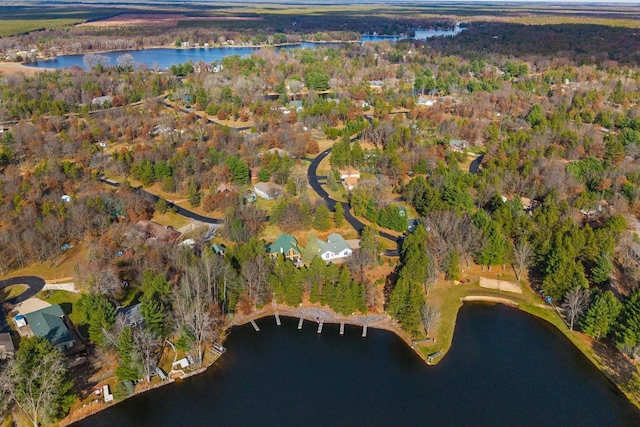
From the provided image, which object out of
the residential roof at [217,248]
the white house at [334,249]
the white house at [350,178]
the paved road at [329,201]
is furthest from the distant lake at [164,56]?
the white house at [334,249]

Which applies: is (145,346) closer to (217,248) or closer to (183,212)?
(217,248)

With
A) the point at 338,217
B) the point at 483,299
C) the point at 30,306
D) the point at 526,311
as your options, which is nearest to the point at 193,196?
the point at 338,217

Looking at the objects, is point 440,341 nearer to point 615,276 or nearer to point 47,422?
point 615,276

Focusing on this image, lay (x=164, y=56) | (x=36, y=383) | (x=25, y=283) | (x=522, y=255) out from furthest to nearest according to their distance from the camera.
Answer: (x=164, y=56)
(x=522, y=255)
(x=25, y=283)
(x=36, y=383)

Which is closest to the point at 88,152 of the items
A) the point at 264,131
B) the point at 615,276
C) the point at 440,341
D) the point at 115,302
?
the point at 264,131

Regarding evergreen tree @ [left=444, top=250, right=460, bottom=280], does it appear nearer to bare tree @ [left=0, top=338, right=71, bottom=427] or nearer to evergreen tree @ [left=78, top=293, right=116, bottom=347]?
evergreen tree @ [left=78, top=293, right=116, bottom=347]

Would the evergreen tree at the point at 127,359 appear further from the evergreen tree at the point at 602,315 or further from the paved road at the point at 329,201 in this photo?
the evergreen tree at the point at 602,315

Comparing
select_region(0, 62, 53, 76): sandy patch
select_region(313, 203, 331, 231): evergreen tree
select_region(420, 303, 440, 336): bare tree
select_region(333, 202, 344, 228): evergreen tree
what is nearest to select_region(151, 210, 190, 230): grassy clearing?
select_region(313, 203, 331, 231): evergreen tree

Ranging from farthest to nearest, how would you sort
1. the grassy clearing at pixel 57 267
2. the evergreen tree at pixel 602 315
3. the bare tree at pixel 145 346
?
the grassy clearing at pixel 57 267, the evergreen tree at pixel 602 315, the bare tree at pixel 145 346
